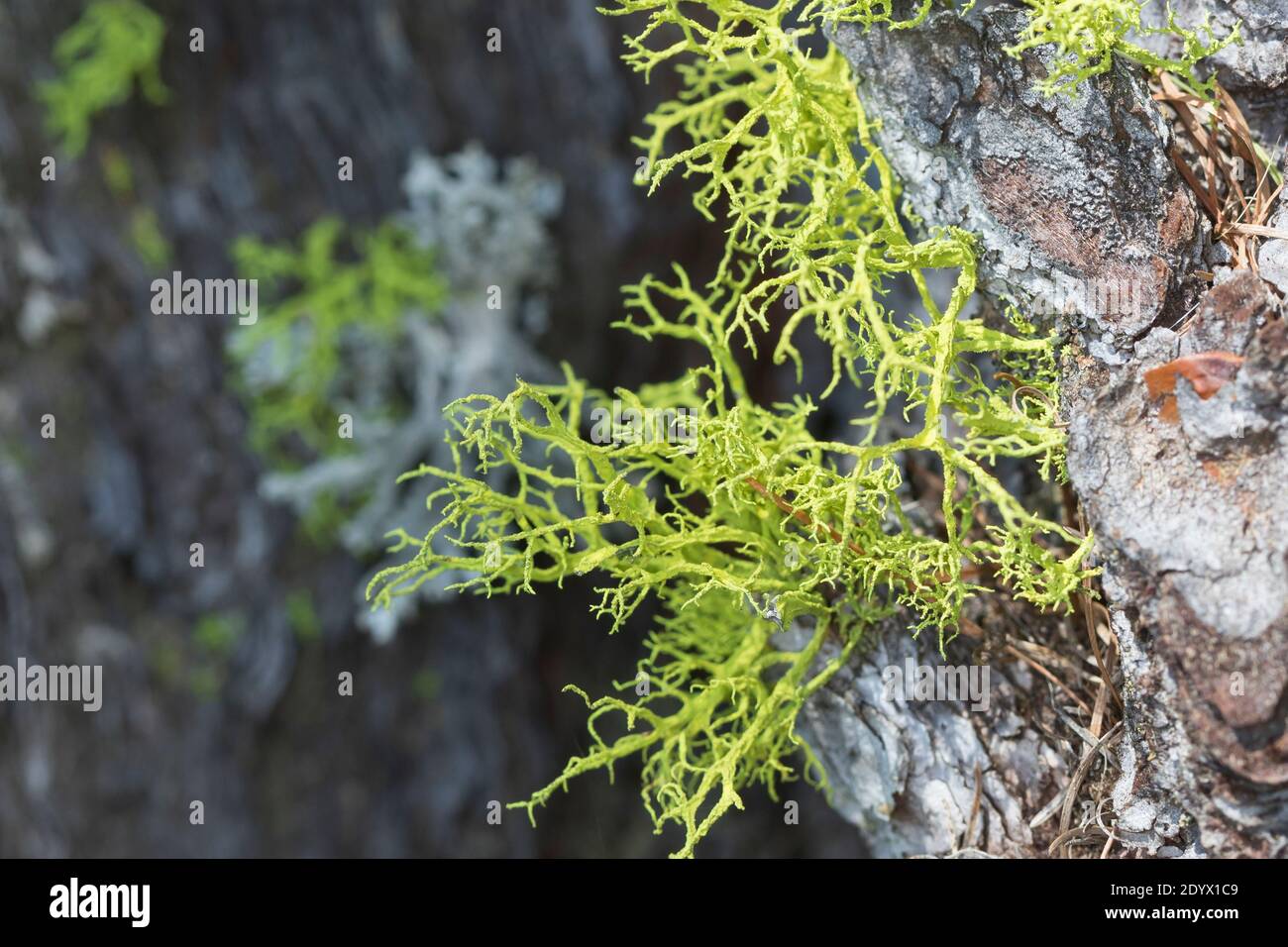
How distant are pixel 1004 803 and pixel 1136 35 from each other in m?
0.50

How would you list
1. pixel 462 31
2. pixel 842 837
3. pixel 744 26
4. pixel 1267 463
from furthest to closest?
1. pixel 842 837
2. pixel 462 31
3. pixel 744 26
4. pixel 1267 463

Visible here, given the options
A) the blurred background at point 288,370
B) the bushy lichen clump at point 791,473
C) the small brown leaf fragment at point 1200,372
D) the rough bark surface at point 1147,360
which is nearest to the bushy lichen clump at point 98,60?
the blurred background at point 288,370

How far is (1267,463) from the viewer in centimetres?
55

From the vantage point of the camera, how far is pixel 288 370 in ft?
4.69

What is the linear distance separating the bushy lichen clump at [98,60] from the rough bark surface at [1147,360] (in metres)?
1.10

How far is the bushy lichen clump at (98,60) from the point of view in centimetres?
137

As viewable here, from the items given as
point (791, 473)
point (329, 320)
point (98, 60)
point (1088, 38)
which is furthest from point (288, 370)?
point (1088, 38)

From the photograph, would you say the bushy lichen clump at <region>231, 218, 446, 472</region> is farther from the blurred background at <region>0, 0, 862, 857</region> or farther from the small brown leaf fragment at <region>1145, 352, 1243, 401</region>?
the small brown leaf fragment at <region>1145, 352, 1243, 401</region>

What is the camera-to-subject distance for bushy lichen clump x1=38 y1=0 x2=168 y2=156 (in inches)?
54.1

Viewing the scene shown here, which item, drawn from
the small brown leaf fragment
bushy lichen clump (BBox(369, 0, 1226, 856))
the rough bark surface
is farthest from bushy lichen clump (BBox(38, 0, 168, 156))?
the small brown leaf fragment

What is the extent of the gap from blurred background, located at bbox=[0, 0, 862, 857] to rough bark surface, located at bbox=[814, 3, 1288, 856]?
0.80 metres

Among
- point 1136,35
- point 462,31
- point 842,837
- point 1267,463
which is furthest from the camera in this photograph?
point 842,837
